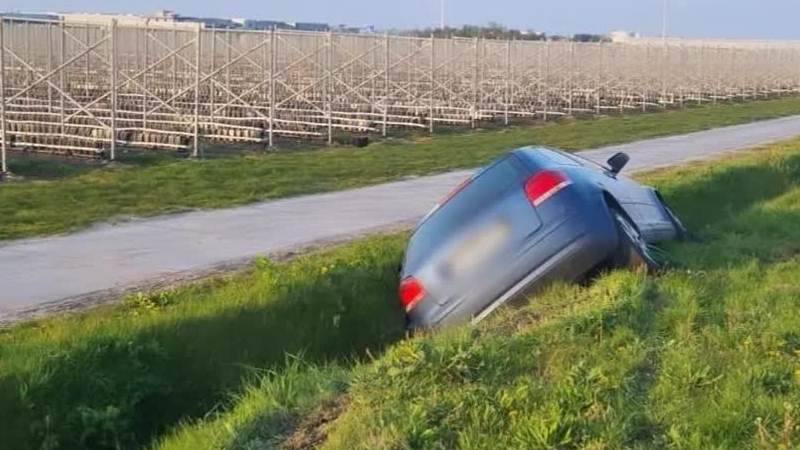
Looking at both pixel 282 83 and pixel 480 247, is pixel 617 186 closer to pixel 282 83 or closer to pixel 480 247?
pixel 480 247

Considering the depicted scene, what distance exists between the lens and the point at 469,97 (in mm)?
42344

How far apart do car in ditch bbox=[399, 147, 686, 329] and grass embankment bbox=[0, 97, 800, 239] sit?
5507 millimetres

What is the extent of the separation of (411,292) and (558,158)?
66.7 inches

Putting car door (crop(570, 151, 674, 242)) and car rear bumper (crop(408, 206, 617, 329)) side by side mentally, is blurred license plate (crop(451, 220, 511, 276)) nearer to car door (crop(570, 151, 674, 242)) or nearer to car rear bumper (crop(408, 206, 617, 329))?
car rear bumper (crop(408, 206, 617, 329))

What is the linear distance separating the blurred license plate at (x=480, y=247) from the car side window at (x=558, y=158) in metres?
0.96

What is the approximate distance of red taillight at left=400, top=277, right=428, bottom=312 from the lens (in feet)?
25.1

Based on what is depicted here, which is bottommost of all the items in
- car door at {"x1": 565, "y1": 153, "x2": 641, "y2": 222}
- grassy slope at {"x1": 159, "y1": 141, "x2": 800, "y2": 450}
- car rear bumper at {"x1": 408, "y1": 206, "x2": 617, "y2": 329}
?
grassy slope at {"x1": 159, "y1": 141, "x2": 800, "y2": 450}

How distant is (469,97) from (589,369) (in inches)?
1457

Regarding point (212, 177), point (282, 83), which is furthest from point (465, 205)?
point (282, 83)

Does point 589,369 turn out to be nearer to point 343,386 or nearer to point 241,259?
point 343,386

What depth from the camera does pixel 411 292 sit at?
25.5 ft

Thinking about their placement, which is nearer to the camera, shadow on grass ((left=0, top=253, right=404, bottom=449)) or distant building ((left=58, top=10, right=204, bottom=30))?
shadow on grass ((left=0, top=253, right=404, bottom=449))


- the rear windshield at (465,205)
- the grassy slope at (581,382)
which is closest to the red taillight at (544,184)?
the rear windshield at (465,205)

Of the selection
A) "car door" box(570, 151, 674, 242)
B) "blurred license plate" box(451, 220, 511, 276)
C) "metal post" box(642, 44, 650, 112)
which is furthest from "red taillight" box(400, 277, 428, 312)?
"metal post" box(642, 44, 650, 112)
